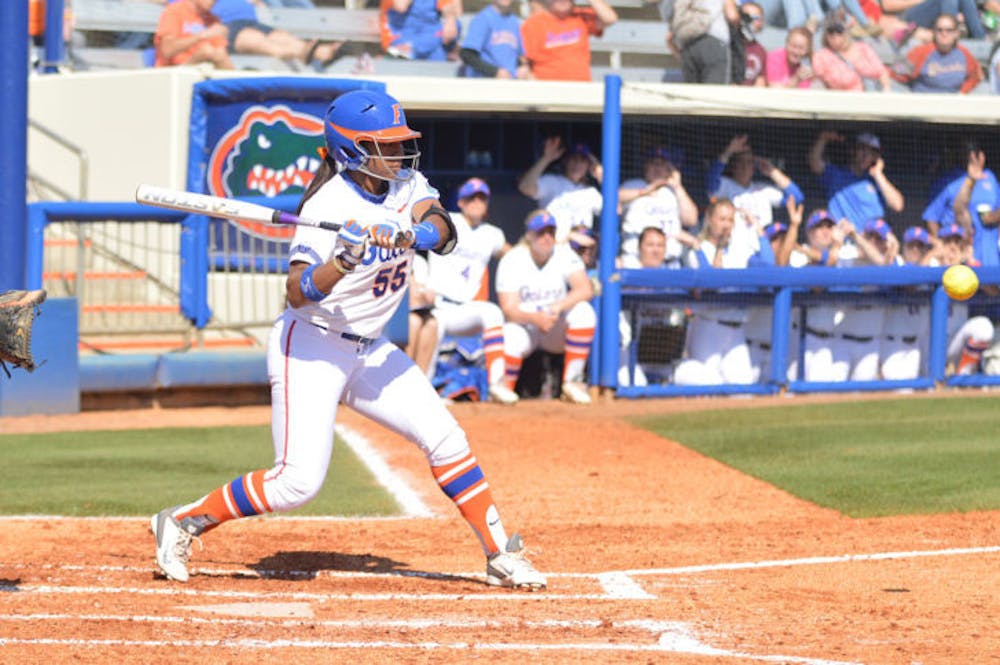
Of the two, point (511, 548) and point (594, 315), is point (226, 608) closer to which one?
point (511, 548)

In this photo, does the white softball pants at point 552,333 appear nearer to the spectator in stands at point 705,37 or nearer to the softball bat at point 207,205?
the spectator in stands at point 705,37

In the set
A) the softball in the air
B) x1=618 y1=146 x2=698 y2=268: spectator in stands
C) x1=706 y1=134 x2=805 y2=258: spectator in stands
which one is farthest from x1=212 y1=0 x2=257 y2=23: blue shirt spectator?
the softball in the air

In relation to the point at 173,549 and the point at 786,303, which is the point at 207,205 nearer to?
the point at 173,549

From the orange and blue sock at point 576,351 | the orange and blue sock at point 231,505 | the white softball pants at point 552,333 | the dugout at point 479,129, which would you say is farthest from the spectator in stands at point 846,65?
the orange and blue sock at point 231,505

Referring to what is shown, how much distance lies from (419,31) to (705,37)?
2.55 m

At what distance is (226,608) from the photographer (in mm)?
5363

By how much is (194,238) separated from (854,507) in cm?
585

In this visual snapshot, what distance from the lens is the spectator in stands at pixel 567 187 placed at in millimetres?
12922

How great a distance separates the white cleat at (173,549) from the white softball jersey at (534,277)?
20.8 ft

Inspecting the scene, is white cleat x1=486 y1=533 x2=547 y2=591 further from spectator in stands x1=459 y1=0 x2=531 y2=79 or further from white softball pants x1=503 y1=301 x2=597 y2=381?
spectator in stands x1=459 y1=0 x2=531 y2=79

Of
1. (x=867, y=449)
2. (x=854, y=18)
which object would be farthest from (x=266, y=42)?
(x=867, y=449)

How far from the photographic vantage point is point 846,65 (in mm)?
14562

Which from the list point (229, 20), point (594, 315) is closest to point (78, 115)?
point (229, 20)

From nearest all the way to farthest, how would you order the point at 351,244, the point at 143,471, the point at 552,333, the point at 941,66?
the point at 351,244 → the point at 143,471 → the point at 552,333 → the point at 941,66
